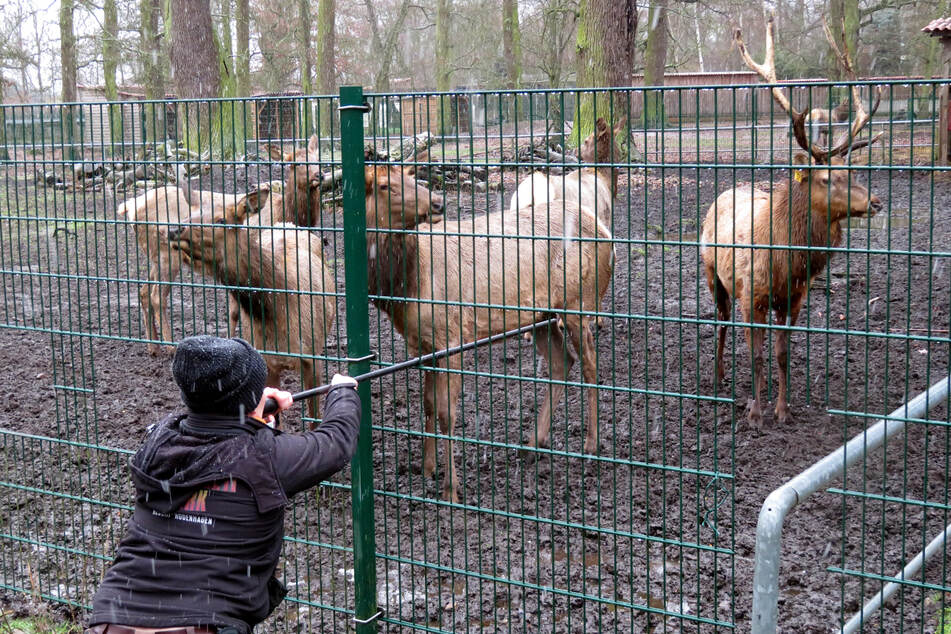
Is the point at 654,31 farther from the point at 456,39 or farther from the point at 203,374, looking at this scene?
the point at 203,374

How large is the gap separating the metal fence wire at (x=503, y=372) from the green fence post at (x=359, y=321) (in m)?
0.01

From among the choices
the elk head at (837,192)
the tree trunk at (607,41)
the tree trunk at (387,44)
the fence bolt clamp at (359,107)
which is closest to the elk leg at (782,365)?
the elk head at (837,192)

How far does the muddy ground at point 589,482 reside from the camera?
378 centimetres

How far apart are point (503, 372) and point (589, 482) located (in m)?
1.02

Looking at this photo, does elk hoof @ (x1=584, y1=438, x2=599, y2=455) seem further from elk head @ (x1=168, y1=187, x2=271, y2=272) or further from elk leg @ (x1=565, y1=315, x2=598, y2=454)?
elk head @ (x1=168, y1=187, x2=271, y2=272)

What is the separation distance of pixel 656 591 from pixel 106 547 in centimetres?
292

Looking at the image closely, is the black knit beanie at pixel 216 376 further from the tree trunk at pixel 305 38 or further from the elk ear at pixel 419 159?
the tree trunk at pixel 305 38

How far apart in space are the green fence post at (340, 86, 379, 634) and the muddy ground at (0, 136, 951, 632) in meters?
0.13

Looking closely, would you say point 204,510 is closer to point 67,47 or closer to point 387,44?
point 67,47

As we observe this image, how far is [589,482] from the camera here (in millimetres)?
6301

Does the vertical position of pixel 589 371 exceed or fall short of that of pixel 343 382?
it falls short

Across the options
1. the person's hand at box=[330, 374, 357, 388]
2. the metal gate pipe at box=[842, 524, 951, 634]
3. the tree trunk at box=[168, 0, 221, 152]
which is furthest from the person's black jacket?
the tree trunk at box=[168, 0, 221, 152]

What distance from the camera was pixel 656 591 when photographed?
16.0 feet

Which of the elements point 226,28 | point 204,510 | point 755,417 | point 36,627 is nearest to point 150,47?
point 226,28
